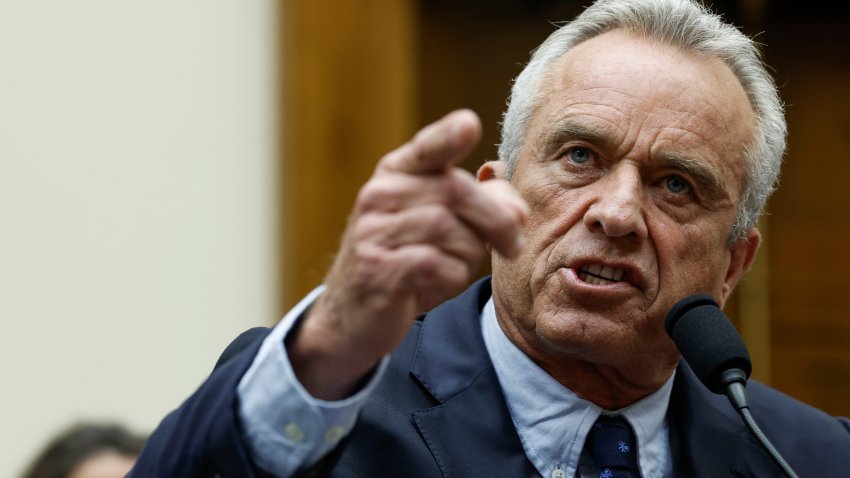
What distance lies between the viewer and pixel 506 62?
4.92 meters

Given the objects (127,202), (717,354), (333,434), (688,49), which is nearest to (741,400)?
(717,354)

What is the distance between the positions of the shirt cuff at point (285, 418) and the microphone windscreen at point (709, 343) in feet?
2.35

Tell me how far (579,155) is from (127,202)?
1.79 meters

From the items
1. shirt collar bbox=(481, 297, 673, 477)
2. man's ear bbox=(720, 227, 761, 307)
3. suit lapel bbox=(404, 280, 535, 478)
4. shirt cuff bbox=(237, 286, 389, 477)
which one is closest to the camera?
shirt cuff bbox=(237, 286, 389, 477)

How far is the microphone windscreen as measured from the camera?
7.43 feet

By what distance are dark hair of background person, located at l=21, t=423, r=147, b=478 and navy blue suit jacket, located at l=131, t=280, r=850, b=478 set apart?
910mm

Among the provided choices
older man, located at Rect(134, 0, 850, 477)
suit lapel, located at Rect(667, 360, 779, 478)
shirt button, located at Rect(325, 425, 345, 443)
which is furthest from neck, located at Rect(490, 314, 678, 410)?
shirt button, located at Rect(325, 425, 345, 443)

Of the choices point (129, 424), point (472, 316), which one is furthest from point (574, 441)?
point (129, 424)

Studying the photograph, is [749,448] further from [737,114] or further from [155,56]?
[155,56]

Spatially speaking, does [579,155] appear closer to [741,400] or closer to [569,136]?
[569,136]

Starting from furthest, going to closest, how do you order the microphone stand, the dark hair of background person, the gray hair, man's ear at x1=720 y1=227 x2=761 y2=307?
1. the dark hair of background person
2. man's ear at x1=720 y1=227 x2=761 y2=307
3. the gray hair
4. the microphone stand

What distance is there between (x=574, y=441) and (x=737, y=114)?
0.79 metres

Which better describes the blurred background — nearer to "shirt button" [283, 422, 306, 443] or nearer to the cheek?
the cheek

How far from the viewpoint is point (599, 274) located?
258 centimetres
